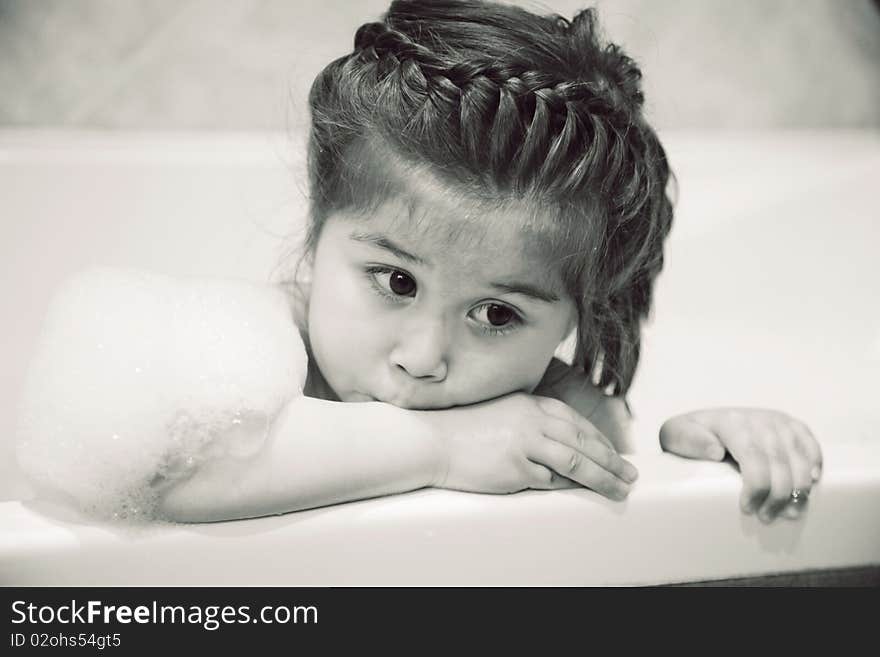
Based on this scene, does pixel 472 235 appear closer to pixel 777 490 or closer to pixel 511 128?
pixel 511 128

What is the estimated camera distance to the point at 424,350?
2.11ft

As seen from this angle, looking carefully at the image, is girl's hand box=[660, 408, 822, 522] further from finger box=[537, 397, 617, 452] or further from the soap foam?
the soap foam

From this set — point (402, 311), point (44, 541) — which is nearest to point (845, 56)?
point (402, 311)

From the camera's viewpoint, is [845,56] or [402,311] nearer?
[402,311]

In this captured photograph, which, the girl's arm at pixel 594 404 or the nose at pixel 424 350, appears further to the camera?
the girl's arm at pixel 594 404

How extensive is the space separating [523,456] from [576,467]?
0.04m

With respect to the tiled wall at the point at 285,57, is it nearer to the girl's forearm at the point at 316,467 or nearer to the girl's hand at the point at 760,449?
the girl's hand at the point at 760,449

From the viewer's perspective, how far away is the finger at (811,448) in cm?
61

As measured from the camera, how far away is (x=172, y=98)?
1.28 metres

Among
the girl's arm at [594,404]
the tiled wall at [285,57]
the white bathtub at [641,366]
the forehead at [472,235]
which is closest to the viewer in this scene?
the white bathtub at [641,366]

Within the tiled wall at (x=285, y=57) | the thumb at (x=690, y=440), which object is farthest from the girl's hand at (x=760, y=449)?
the tiled wall at (x=285, y=57)

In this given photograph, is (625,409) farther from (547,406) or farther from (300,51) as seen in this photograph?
(300,51)

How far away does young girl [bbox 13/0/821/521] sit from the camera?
1.86 ft

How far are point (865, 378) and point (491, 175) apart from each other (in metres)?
0.86
